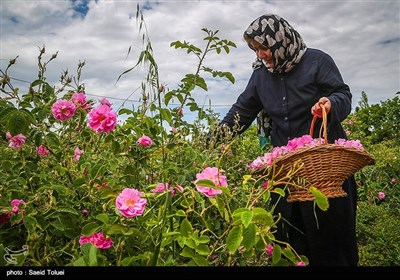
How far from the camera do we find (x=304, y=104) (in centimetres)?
226

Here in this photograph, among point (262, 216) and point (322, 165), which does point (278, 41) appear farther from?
point (262, 216)

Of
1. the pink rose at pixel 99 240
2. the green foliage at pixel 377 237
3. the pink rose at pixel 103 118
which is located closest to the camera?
the pink rose at pixel 99 240

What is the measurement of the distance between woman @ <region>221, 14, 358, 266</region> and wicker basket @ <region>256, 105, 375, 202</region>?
488 millimetres

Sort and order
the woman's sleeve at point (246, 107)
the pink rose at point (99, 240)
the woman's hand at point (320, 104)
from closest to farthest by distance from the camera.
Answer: the pink rose at point (99, 240)
the woman's hand at point (320, 104)
the woman's sleeve at point (246, 107)

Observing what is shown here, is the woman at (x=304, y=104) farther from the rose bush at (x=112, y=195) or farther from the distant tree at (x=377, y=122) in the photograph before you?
the distant tree at (x=377, y=122)

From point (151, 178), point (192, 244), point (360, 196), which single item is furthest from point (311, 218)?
point (360, 196)

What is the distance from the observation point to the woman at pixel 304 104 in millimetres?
2254

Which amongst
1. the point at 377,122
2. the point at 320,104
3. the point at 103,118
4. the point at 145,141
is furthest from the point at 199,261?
the point at 377,122

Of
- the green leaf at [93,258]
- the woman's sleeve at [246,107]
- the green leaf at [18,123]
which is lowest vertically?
the green leaf at [93,258]

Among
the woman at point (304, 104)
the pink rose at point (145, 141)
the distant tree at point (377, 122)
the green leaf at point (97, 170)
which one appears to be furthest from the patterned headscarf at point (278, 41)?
the distant tree at point (377, 122)

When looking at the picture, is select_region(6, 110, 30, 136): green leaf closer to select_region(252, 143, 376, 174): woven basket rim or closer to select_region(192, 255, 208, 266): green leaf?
select_region(192, 255, 208, 266): green leaf

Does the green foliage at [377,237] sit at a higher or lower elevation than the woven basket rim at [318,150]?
lower

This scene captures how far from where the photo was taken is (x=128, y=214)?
114 centimetres

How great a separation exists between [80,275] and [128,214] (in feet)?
0.61
